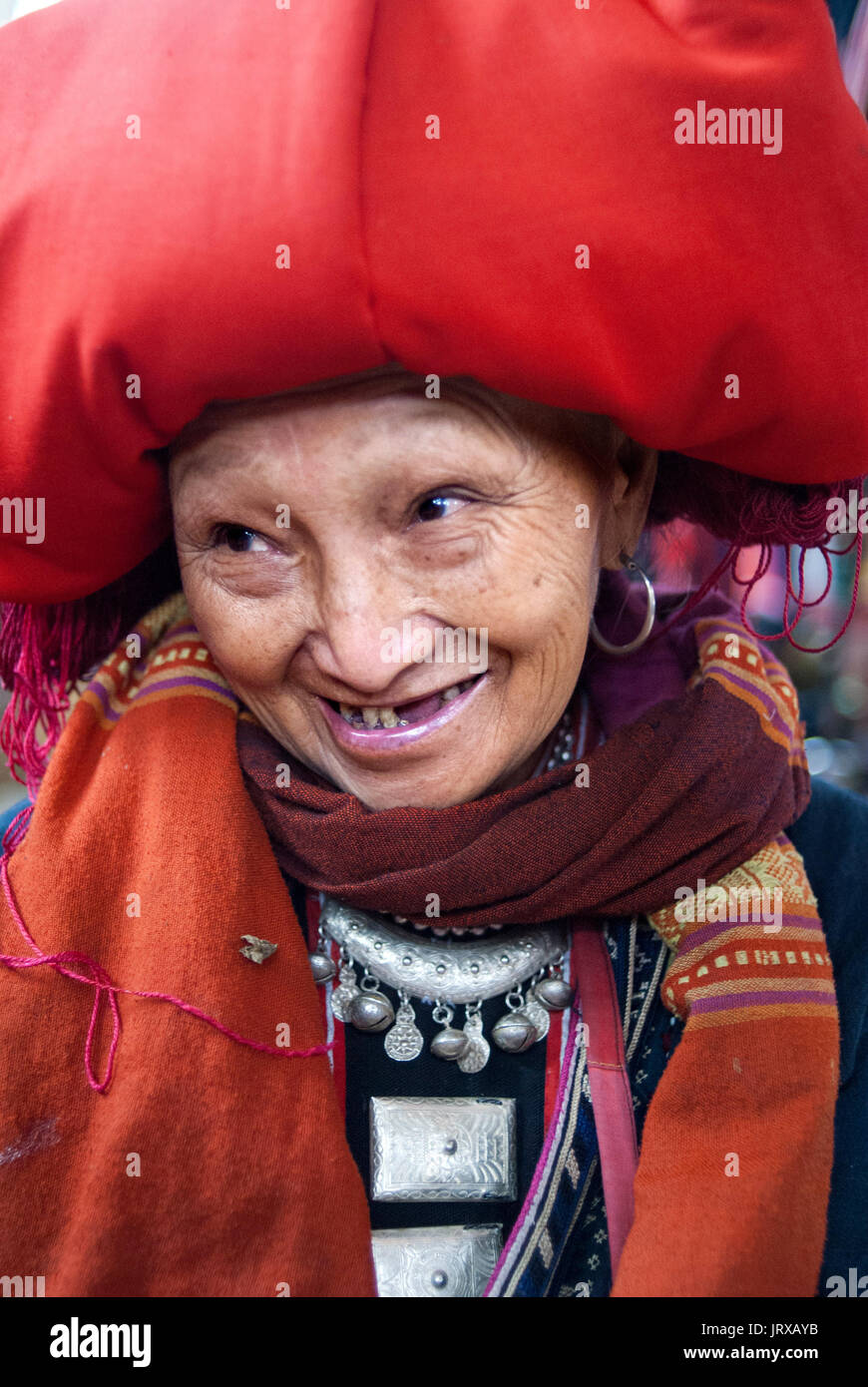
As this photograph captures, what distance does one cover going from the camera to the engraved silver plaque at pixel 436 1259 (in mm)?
1309

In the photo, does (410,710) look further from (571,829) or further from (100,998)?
(100,998)

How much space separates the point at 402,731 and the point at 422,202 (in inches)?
20.4

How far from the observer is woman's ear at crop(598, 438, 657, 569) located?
1395 millimetres

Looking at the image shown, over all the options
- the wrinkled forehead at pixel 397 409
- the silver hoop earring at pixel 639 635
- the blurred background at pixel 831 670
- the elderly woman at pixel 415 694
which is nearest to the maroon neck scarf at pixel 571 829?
the elderly woman at pixel 415 694

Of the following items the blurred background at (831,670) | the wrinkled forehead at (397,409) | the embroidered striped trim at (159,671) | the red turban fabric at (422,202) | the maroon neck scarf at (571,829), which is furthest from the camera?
the blurred background at (831,670)

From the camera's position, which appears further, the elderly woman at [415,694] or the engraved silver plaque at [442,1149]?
the engraved silver plaque at [442,1149]

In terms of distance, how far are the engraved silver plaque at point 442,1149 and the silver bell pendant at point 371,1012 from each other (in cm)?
8

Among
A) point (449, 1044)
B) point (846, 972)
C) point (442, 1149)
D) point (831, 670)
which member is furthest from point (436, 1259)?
point (831, 670)

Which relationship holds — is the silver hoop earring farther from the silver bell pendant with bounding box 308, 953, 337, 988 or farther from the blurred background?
the blurred background

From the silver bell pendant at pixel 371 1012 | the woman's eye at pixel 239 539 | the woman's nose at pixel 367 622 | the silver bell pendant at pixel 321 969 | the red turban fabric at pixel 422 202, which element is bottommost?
the silver bell pendant at pixel 371 1012

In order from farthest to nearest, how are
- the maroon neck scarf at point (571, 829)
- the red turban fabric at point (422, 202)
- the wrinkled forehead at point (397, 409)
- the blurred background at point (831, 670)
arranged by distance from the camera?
1. the blurred background at point (831, 670)
2. the maroon neck scarf at point (571, 829)
3. the wrinkled forehead at point (397, 409)
4. the red turban fabric at point (422, 202)

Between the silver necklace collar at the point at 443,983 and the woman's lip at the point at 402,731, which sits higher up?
the woman's lip at the point at 402,731

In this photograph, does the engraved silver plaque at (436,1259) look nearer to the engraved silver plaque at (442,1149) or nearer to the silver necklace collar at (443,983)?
the engraved silver plaque at (442,1149)

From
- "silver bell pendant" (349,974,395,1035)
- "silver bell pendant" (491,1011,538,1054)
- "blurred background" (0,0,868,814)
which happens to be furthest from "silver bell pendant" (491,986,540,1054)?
"blurred background" (0,0,868,814)
